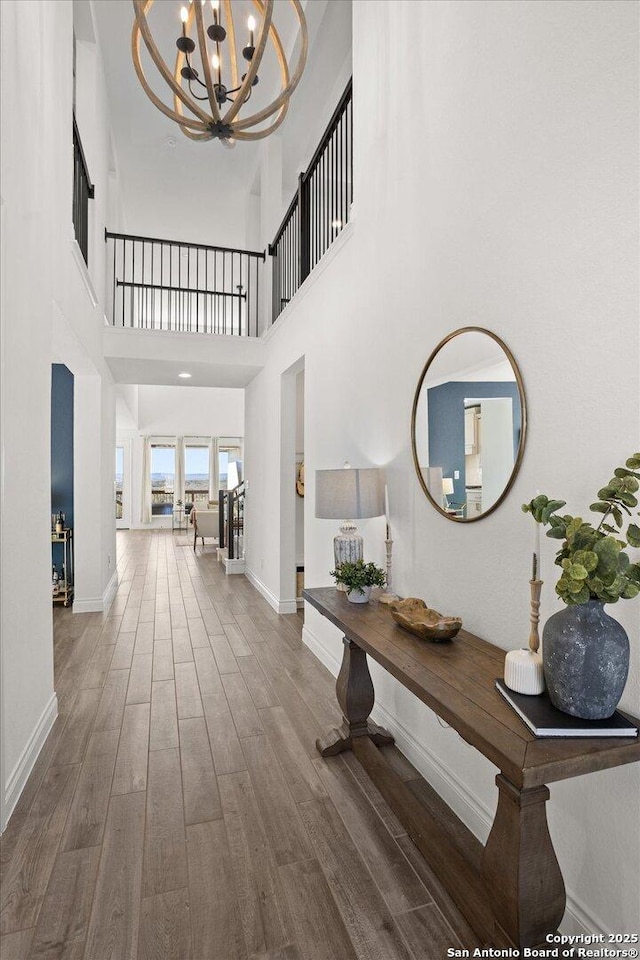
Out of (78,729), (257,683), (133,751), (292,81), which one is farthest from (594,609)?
(292,81)

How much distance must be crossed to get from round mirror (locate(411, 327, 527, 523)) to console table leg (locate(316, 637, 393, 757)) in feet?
2.87

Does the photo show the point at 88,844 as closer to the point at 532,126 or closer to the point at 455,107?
the point at 532,126

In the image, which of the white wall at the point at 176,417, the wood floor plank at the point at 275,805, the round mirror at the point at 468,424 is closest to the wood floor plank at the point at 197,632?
the wood floor plank at the point at 275,805

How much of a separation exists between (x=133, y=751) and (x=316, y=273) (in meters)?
3.38

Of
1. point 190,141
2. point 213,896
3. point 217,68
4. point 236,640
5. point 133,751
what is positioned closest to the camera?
point 213,896

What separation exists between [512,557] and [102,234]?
5.50 meters

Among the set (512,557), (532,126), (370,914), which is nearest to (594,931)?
(370,914)

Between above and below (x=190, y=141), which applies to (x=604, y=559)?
below

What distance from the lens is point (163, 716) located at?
2.84 meters

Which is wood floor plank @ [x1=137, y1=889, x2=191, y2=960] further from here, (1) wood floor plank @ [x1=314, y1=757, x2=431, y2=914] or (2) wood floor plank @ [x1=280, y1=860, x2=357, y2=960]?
(1) wood floor plank @ [x1=314, y1=757, x2=431, y2=914]

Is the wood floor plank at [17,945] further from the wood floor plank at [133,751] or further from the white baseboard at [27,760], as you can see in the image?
the wood floor plank at [133,751]

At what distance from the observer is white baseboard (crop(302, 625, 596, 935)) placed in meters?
1.42

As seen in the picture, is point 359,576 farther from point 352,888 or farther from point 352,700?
point 352,888

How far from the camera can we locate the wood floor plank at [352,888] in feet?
4.81
